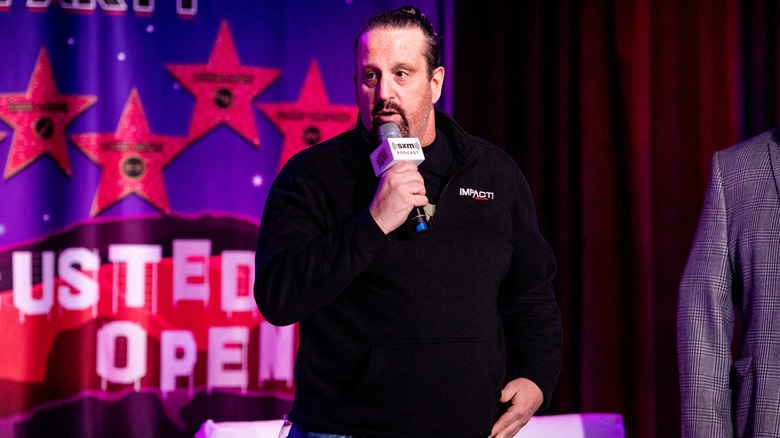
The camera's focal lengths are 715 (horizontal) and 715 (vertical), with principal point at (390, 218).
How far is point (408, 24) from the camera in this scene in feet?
5.19

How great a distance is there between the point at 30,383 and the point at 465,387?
7.91ft

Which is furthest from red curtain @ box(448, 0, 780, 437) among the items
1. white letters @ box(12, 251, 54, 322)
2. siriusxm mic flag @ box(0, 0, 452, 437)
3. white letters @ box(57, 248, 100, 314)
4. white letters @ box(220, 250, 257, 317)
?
white letters @ box(12, 251, 54, 322)

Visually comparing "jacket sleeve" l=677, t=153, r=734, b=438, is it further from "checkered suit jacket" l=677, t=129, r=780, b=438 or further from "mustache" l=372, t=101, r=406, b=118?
"mustache" l=372, t=101, r=406, b=118

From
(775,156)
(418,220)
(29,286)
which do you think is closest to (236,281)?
(29,286)

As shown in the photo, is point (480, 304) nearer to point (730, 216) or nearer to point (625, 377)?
point (730, 216)

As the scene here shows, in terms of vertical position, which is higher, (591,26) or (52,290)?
(591,26)

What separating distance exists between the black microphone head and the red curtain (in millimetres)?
1677

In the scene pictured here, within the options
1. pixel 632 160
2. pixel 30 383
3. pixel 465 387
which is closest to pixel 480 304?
pixel 465 387

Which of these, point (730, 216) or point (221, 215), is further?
point (221, 215)

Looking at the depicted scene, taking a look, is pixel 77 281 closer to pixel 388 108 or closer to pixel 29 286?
pixel 29 286

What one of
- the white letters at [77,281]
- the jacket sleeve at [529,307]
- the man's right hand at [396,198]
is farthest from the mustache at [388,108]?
the white letters at [77,281]

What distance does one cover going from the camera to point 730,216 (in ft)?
5.11

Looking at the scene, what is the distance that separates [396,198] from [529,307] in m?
0.53

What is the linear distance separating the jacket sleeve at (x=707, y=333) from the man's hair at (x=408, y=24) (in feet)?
2.34
